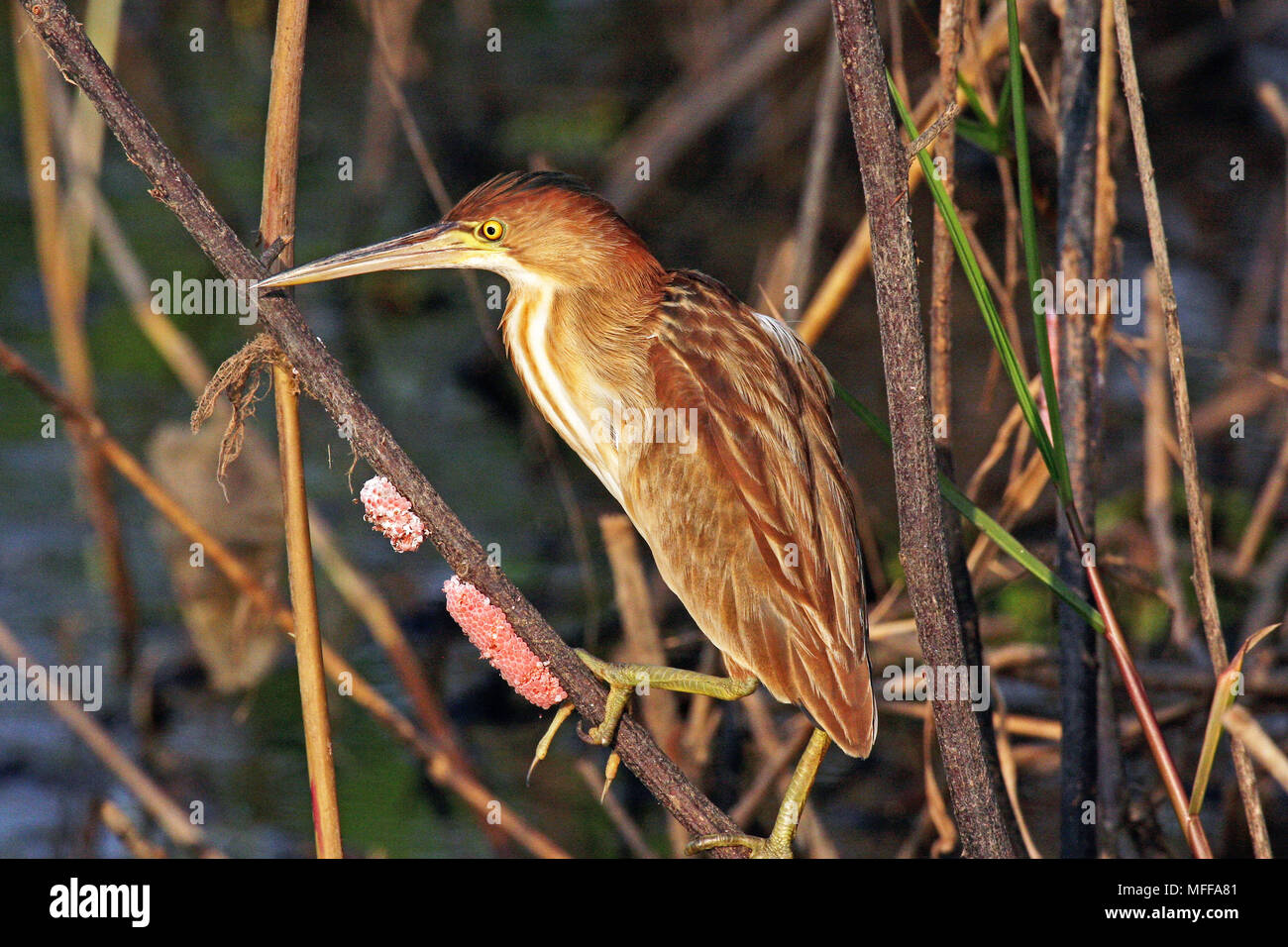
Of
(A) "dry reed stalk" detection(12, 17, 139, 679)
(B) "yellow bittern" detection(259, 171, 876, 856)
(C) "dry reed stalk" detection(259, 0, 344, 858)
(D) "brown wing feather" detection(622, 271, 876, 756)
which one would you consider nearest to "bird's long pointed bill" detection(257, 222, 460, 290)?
(B) "yellow bittern" detection(259, 171, 876, 856)

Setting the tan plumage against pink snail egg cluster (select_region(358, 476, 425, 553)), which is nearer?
pink snail egg cluster (select_region(358, 476, 425, 553))

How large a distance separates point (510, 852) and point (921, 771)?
82 centimetres

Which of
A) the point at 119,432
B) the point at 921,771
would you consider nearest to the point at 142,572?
the point at 119,432

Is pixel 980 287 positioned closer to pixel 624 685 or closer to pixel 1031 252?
pixel 1031 252

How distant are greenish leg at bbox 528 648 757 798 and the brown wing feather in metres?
0.04

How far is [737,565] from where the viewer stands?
1.62 meters

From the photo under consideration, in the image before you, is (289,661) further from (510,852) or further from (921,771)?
(921,771)

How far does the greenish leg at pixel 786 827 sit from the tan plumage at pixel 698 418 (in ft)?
0.15

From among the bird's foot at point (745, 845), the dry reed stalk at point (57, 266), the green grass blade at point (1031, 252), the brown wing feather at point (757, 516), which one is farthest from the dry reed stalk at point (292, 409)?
the dry reed stalk at point (57, 266)

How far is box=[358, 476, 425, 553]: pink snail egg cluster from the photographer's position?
1209 mm

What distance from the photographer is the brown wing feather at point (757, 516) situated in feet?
5.10

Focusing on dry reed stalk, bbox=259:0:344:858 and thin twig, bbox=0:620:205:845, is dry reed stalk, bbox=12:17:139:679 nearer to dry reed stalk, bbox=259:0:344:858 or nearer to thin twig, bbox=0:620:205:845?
thin twig, bbox=0:620:205:845

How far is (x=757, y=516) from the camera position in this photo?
1.62 metres

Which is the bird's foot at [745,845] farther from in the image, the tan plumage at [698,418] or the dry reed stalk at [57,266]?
the dry reed stalk at [57,266]
